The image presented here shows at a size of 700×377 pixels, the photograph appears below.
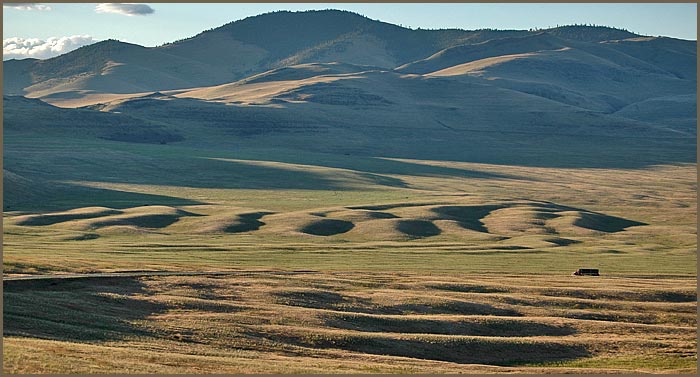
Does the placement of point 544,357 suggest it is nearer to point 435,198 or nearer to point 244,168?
point 435,198

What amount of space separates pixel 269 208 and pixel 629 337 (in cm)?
8180

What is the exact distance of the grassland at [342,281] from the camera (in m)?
46.3

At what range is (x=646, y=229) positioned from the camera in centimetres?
11706

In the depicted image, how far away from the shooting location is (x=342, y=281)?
67.0 meters

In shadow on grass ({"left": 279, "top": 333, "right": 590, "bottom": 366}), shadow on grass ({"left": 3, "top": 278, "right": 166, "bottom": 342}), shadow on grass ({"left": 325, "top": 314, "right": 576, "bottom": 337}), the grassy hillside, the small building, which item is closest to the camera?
shadow on grass ({"left": 3, "top": 278, "right": 166, "bottom": 342})

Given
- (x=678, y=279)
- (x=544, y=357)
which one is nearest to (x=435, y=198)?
(x=678, y=279)

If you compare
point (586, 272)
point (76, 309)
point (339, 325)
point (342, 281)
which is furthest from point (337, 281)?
point (586, 272)

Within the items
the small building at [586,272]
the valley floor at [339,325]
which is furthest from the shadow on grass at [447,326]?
the small building at [586,272]

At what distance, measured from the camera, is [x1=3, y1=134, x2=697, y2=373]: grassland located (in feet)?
152

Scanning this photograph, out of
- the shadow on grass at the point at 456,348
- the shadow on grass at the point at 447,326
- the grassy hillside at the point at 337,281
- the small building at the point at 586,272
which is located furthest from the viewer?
the small building at the point at 586,272

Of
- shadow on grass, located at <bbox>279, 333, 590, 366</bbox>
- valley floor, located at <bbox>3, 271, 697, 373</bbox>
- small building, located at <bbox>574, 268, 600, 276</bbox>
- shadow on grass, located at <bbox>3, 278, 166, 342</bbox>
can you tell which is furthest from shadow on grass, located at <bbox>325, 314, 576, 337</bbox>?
small building, located at <bbox>574, 268, 600, 276</bbox>

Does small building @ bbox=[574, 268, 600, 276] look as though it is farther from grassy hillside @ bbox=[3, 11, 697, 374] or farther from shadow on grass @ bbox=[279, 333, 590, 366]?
shadow on grass @ bbox=[279, 333, 590, 366]

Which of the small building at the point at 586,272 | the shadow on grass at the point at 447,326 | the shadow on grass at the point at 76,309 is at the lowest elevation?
the small building at the point at 586,272

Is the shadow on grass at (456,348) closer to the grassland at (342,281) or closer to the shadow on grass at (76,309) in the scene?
the grassland at (342,281)
